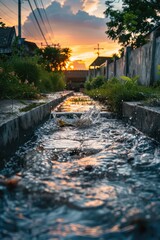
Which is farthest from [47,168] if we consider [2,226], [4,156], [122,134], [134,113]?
[134,113]

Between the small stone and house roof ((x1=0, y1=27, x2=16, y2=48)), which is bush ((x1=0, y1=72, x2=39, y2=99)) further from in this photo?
house roof ((x1=0, y1=27, x2=16, y2=48))

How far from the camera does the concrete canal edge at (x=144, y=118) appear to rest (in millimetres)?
3148

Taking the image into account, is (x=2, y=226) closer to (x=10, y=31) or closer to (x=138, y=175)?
(x=138, y=175)

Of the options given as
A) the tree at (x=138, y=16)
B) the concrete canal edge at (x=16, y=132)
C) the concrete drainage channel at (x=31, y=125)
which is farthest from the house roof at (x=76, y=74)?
the concrete canal edge at (x=16, y=132)

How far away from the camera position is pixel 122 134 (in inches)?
137

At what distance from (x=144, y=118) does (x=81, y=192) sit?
224 cm

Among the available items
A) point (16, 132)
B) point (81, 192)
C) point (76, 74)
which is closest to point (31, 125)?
point (16, 132)

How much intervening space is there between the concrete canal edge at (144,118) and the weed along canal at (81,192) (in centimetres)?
39

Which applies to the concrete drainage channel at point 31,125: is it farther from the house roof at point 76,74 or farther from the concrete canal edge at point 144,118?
the house roof at point 76,74

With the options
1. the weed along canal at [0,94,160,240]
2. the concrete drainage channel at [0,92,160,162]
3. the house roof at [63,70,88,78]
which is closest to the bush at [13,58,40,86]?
the concrete drainage channel at [0,92,160,162]

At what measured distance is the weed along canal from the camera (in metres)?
1.22

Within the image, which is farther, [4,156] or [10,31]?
[10,31]

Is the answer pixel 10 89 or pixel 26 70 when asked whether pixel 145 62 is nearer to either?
pixel 26 70

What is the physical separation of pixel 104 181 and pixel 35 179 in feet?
1.48
